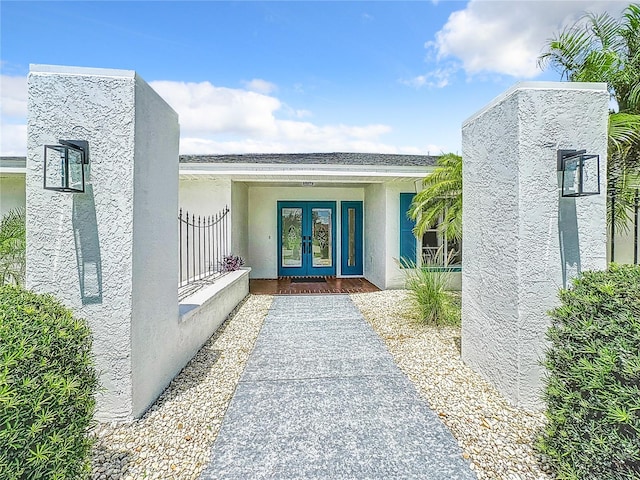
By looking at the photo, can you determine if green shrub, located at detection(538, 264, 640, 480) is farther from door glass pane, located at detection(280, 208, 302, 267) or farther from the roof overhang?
door glass pane, located at detection(280, 208, 302, 267)

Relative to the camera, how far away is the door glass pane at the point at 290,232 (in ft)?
47.4

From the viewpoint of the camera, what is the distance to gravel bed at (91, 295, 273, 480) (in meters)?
2.92

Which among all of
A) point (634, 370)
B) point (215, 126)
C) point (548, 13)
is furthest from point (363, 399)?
point (215, 126)

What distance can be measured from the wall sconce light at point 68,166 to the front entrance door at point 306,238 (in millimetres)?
10983

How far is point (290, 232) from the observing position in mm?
14430

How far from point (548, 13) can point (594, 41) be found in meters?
2.46

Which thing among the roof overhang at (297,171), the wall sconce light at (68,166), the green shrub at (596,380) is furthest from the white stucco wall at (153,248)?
the roof overhang at (297,171)

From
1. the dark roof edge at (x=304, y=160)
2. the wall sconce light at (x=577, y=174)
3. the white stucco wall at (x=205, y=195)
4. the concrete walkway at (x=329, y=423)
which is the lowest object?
the concrete walkway at (x=329, y=423)

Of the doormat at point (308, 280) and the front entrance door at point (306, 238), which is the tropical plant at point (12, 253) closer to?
the doormat at point (308, 280)

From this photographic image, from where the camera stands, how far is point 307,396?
4281mm

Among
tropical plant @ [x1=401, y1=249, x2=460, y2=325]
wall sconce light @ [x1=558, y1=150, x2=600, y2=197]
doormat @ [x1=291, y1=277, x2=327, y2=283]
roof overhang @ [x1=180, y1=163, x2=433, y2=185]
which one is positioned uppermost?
roof overhang @ [x1=180, y1=163, x2=433, y2=185]

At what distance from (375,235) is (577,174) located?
892cm

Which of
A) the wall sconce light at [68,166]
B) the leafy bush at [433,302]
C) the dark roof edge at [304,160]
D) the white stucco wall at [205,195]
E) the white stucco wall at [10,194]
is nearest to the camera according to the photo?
the wall sconce light at [68,166]

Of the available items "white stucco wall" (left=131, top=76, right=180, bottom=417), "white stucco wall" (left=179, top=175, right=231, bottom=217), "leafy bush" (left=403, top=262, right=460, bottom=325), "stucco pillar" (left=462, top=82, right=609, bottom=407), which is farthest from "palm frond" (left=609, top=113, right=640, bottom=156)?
"white stucco wall" (left=179, top=175, right=231, bottom=217)
